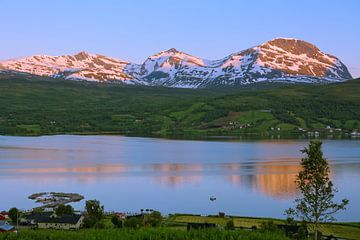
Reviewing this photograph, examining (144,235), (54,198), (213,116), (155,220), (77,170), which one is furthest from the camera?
(213,116)

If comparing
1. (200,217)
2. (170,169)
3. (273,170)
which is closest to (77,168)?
(170,169)

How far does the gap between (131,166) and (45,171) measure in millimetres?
12374

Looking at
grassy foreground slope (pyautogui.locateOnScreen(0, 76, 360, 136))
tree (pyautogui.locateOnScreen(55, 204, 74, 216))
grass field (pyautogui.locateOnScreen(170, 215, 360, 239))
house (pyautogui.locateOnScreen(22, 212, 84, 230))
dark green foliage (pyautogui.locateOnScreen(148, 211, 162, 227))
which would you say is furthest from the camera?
grassy foreground slope (pyautogui.locateOnScreen(0, 76, 360, 136))

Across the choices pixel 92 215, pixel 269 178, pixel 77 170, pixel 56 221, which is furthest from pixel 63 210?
pixel 77 170

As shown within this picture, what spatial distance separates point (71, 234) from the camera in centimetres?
1734

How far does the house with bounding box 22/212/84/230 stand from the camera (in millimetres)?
34344

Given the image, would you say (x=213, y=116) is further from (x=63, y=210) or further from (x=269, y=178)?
(x=63, y=210)

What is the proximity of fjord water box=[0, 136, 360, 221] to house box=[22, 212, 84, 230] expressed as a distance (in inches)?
381

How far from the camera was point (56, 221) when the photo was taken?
115ft

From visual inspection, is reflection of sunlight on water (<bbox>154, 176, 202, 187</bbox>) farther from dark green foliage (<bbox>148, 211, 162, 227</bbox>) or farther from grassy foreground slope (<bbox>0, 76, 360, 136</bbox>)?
grassy foreground slope (<bbox>0, 76, 360, 136</bbox>)

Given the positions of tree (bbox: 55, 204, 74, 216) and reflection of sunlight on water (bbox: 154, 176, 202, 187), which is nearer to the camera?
tree (bbox: 55, 204, 74, 216)

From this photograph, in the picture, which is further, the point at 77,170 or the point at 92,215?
the point at 77,170

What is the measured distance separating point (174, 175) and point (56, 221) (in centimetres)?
3361

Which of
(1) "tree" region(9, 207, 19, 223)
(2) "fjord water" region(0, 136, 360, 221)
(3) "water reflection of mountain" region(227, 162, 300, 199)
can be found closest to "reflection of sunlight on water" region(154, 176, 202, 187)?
(2) "fjord water" region(0, 136, 360, 221)
